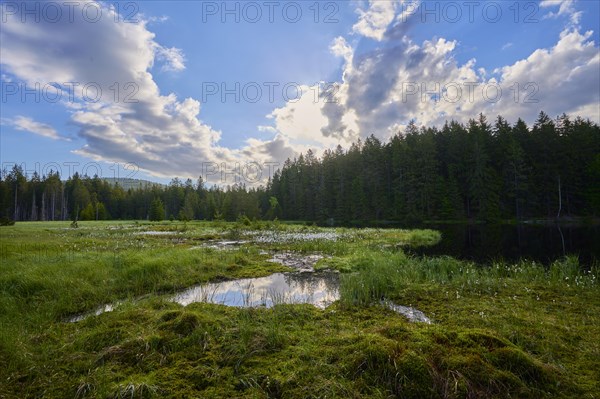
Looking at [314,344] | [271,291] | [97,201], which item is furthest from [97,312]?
[97,201]

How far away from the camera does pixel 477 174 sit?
174ft

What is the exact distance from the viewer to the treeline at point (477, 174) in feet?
167

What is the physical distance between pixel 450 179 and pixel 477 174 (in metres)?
4.93

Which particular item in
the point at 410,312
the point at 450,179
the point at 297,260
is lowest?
the point at 297,260

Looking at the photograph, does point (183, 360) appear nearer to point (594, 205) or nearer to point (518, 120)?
point (594, 205)

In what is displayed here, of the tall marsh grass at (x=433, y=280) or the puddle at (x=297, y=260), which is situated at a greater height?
the tall marsh grass at (x=433, y=280)

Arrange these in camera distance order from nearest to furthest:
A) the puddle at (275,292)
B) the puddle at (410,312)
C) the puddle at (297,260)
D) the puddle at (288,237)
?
the puddle at (410,312)
the puddle at (275,292)
the puddle at (297,260)
the puddle at (288,237)

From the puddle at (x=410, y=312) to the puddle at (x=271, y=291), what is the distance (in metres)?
1.65

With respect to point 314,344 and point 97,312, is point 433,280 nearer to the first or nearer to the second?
point 314,344

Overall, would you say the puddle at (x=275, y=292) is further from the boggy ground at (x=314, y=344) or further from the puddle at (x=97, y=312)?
the boggy ground at (x=314, y=344)

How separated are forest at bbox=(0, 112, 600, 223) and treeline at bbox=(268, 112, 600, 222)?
17cm

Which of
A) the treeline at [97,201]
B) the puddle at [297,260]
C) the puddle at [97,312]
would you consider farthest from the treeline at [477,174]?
the puddle at [97,312]

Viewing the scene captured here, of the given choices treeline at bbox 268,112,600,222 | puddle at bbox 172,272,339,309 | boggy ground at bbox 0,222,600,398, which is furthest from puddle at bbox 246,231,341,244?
treeline at bbox 268,112,600,222

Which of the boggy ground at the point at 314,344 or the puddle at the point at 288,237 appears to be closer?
the boggy ground at the point at 314,344
